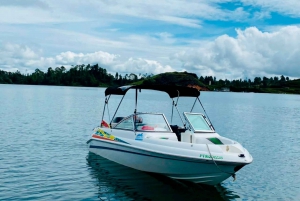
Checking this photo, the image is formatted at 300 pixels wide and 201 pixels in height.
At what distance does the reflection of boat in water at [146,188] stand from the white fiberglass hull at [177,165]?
42 cm

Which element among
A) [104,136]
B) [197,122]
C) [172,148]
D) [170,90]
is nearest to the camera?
[172,148]

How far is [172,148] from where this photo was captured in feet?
47.5

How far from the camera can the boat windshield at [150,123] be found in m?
16.8

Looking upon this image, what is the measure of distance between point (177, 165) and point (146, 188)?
5.31 feet

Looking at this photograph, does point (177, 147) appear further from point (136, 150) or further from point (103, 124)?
point (103, 124)

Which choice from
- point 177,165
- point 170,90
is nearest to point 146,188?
point 177,165

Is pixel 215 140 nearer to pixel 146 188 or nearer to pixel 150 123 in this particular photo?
pixel 150 123

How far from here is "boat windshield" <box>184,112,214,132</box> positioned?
17.0m

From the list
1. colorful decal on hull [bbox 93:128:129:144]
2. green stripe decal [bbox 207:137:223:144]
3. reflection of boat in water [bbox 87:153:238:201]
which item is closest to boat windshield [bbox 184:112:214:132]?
green stripe decal [bbox 207:137:223:144]

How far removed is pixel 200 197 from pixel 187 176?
902mm

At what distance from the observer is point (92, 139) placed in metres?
19.5

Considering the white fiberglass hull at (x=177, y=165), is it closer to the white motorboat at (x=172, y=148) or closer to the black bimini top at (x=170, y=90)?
the white motorboat at (x=172, y=148)

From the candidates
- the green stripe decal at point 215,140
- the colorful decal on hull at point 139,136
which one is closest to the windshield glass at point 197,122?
the green stripe decal at point 215,140

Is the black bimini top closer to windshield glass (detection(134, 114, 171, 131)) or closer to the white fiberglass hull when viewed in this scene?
windshield glass (detection(134, 114, 171, 131))
